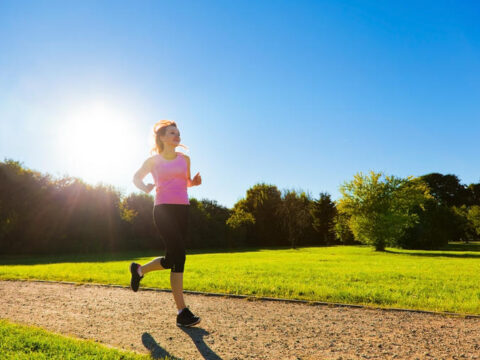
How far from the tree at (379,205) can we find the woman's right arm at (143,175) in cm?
3057

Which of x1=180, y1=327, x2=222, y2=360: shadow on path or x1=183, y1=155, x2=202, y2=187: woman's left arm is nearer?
x1=180, y1=327, x2=222, y2=360: shadow on path

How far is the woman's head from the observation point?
4.82 m

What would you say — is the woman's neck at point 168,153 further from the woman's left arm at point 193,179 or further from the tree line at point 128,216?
the tree line at point 128,216

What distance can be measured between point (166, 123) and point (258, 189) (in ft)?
185

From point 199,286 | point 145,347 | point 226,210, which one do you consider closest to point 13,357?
point 145,347

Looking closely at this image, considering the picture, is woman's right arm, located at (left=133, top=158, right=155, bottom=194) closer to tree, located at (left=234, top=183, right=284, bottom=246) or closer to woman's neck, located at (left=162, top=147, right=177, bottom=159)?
woman's neck, located at (left=162, top=147, right=177, bottom=159)

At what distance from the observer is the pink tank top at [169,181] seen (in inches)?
179

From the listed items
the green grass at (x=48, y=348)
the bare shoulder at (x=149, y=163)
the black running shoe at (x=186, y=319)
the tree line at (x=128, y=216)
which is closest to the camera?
the green grass at (x=48, y=348)

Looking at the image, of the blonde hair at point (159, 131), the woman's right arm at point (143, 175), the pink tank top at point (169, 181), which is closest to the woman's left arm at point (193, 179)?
the pink tank top at point (169, 181)

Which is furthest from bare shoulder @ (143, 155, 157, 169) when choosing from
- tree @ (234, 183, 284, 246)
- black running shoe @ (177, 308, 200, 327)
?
tree @ (234, 183, 284, 246)

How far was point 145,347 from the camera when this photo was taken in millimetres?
3502

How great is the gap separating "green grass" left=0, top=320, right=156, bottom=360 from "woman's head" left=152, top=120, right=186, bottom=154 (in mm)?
2611

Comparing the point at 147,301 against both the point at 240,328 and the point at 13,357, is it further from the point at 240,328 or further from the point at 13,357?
the point at 13,357

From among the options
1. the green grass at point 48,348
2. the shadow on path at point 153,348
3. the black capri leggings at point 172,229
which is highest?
the black capri leggings at point 172,229
